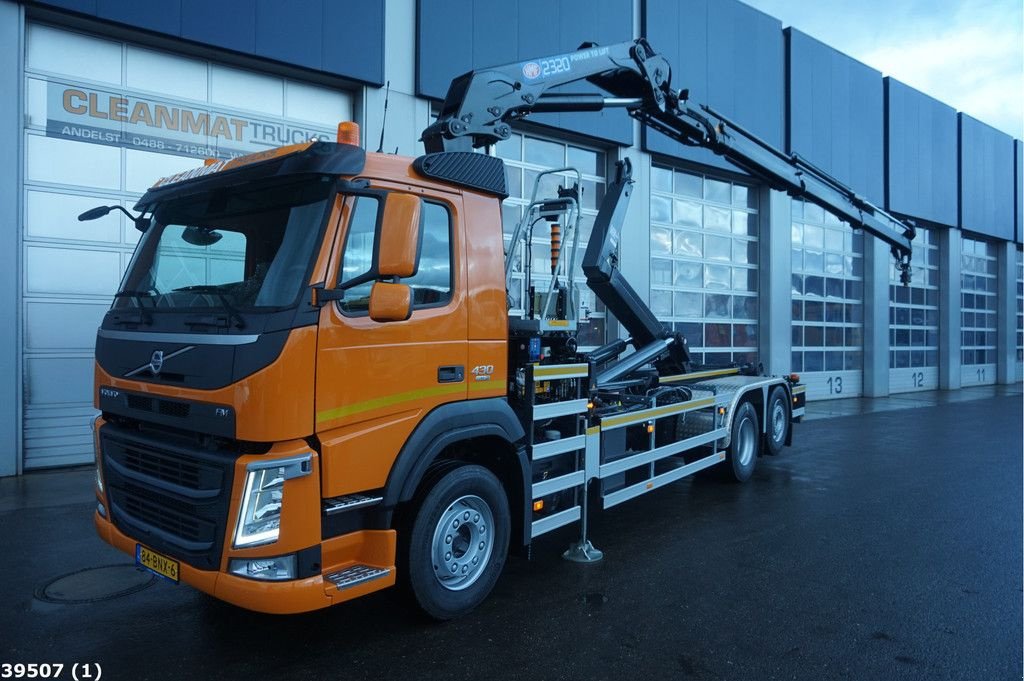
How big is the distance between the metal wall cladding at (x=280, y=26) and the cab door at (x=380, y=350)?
6317mm

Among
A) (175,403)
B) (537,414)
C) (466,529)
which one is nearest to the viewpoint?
(175,403)

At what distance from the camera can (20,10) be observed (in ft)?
25.7

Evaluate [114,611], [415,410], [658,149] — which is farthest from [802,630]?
[658,149]

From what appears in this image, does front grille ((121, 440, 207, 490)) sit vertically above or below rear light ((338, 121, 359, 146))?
below

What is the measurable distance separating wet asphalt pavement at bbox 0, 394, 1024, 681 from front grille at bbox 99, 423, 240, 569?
24.6 inches

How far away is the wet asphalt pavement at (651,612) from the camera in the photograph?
3701 millimetres

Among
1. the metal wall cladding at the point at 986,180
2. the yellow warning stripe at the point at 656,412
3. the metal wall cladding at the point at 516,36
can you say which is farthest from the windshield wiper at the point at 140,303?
the metal wall cladding at the point at 986,180

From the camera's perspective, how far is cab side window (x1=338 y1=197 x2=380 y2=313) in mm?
3688

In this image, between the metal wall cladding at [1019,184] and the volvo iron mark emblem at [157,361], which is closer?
the volvo iron mark emblem at [157,361]

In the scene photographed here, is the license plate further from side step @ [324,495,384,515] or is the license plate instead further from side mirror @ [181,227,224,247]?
side mirror @ [181,227,224,247]

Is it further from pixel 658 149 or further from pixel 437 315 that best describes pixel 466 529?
pixel 658 149

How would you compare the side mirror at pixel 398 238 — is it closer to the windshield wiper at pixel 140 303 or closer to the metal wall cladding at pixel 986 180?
the windshield wiper at pixel 140 303

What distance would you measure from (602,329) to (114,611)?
33.0 feet

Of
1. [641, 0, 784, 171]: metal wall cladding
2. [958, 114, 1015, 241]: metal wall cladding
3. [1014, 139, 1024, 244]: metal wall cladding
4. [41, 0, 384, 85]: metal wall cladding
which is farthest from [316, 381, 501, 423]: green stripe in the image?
[1014, 139, 1024, 244]: metal wall cladding
